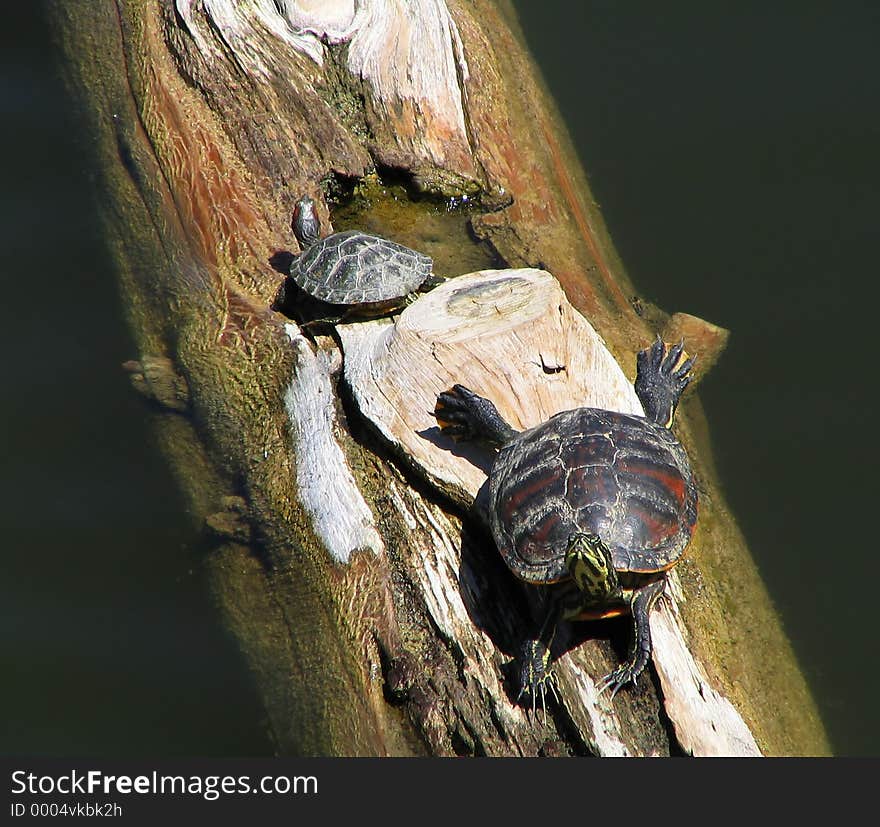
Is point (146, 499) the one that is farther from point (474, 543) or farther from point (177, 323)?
point (474, 543)

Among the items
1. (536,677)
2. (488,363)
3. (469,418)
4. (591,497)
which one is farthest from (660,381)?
(536,677)

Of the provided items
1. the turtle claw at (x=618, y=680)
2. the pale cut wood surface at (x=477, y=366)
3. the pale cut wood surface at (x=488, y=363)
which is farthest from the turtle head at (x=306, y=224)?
the turtle claw at (x=618, y=680)

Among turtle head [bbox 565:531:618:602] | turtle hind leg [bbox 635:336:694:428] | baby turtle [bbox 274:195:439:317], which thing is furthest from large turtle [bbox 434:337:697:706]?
baby turtle [bbox 274:195:439:317]

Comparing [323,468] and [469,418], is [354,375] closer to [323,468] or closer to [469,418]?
[323,468]

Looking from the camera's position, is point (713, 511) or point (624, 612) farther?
point (713, 511)

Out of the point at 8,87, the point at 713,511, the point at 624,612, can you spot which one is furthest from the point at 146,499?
the point at 8,87

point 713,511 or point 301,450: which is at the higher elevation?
point 301,450

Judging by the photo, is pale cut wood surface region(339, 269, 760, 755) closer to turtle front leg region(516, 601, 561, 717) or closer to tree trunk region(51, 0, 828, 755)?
tree trunk region(51, 0, 828, 755)
